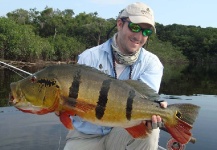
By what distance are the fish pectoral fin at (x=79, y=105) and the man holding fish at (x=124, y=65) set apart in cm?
129

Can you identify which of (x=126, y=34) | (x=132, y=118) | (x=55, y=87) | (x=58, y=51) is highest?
(x=126, y=34)

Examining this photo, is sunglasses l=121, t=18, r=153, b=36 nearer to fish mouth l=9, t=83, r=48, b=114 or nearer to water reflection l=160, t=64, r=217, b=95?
fish mouth l=9, t=83, r=48, b=114

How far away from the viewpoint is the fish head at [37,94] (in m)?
3.09

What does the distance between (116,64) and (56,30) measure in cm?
5978

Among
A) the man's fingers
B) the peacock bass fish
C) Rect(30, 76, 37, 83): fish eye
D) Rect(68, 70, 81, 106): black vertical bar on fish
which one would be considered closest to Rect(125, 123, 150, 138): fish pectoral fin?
the peacock bass fish

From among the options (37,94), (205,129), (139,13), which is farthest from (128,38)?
(205,129)

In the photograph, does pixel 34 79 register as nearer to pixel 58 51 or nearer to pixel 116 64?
pixel 116 64

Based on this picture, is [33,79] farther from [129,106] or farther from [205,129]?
[205,129]

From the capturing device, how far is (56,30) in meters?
62.9

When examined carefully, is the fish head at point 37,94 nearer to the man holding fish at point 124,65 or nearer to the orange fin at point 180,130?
the orange fin at point 180,130

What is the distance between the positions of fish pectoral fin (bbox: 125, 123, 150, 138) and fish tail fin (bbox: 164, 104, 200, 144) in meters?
0.30

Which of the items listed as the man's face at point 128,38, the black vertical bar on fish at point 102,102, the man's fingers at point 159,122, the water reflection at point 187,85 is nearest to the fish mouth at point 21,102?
the black vertical bar on fish at point 102,102

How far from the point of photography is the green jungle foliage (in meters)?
37.4

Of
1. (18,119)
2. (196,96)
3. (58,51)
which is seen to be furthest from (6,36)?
(18,119)
